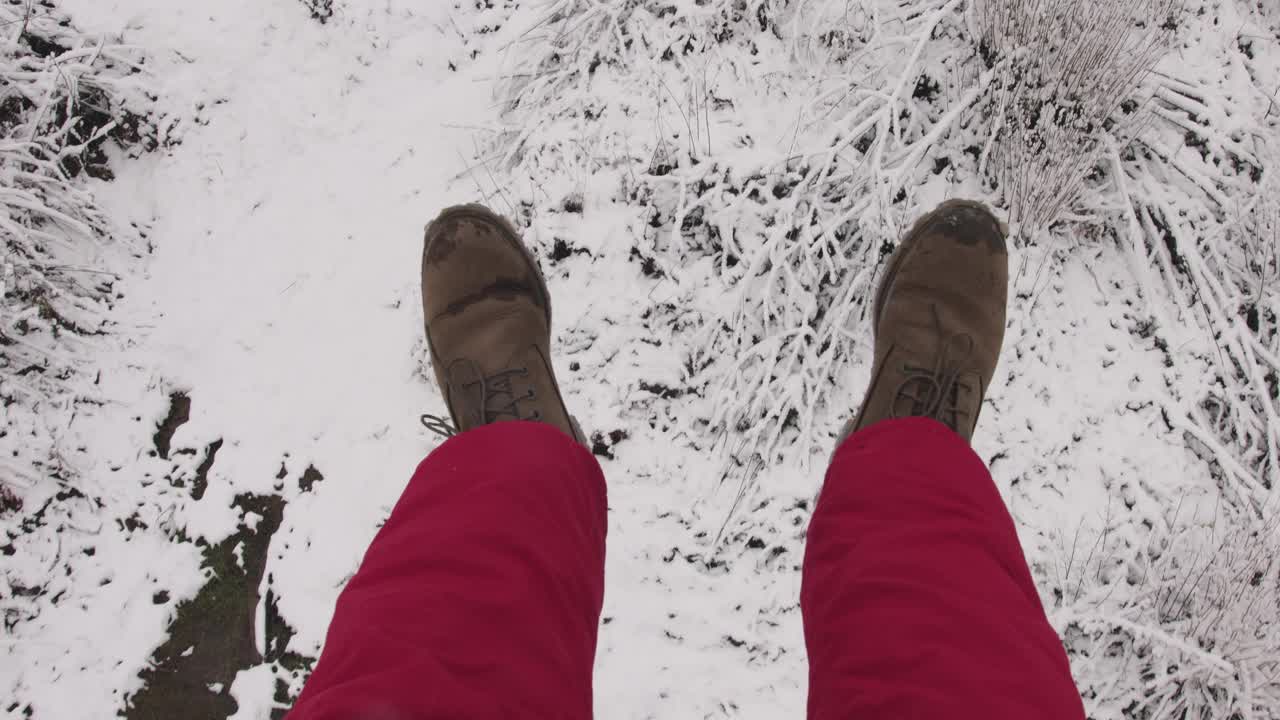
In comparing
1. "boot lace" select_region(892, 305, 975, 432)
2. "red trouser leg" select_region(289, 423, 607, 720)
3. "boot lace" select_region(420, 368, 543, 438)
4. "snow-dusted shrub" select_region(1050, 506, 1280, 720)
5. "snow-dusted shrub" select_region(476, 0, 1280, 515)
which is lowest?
Result: "snow-dusted shrub" select_region(1050, 506, 1280, 720)

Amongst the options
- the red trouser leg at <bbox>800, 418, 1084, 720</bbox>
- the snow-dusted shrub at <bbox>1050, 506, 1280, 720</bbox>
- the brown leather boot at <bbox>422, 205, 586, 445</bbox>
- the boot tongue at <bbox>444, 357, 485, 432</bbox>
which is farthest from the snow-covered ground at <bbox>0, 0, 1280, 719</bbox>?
the red trouser leg at <bbox>800, 418, 1084, 720</bbox>

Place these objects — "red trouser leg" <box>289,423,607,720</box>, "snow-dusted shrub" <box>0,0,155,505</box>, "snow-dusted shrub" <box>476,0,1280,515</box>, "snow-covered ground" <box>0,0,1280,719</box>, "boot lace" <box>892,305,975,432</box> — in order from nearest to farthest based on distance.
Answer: "red trouser leg" <box>289,423,607,720</box> < "boot lace" <box>892,305,975,432</box> < "snow-covered ground" <box>0,0,1280,719</box> < "snow-dusted shrub" <box>476,0,1280,515</box> < "snow-dusted shrub" <box>0,0,155,505</box>

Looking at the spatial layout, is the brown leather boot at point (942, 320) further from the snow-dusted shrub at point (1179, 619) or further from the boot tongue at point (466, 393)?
the boot tongue at point (466, 393)

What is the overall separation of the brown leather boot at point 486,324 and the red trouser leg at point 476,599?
1.10ft

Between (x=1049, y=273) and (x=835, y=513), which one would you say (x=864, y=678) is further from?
(x=1049, y=273)

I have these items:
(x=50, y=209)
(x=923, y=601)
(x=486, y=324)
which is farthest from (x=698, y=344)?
(x=50, y=209)

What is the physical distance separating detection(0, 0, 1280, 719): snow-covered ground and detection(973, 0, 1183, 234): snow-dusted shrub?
6cm

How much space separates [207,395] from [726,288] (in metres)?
1.76

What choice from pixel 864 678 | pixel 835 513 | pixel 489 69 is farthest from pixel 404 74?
pixel 864 678

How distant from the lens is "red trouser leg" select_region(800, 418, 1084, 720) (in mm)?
845

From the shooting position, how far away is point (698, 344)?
1.96 metres

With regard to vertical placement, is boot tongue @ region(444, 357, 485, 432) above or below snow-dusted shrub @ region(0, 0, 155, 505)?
below

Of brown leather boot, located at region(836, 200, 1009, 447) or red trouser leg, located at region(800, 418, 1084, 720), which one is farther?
brown leather boot, located at region(836, 200, 1009, 447)

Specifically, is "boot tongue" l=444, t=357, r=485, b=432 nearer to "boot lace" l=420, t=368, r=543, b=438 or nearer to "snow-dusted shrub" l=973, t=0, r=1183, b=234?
"boot lace" l=420, t=368, r=543, b=438
